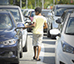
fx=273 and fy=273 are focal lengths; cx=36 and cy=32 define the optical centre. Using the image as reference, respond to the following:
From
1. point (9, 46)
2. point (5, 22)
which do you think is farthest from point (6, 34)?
point (5, 22)

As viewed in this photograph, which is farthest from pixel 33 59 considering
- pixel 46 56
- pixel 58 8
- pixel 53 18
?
pixel 58 8

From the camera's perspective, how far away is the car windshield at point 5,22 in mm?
8036

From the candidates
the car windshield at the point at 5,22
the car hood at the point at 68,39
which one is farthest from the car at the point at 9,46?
the car hood at the point at 68,39

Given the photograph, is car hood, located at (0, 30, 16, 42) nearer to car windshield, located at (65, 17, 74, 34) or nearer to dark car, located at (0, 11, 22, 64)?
dark car, located at (0, 11, 22, 64)

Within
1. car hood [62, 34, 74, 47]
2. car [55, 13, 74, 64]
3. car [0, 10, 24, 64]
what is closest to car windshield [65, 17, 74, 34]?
car [55, 13, 74, 64]

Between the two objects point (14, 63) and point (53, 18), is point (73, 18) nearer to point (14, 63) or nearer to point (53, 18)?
point (14, 63)

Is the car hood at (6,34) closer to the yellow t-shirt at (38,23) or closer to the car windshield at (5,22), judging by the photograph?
the car windshield at (5,22)

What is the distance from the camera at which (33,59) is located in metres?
8.50

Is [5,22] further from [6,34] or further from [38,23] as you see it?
[6,34]

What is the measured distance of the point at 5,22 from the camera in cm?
822

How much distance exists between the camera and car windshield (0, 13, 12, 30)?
8.04 metres

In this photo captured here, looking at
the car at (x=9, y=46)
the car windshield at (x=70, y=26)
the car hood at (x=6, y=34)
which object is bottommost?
the car at (x=9, y=46)

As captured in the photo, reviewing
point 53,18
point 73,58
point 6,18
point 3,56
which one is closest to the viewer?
point 73,58

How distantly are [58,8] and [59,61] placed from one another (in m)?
9.90
